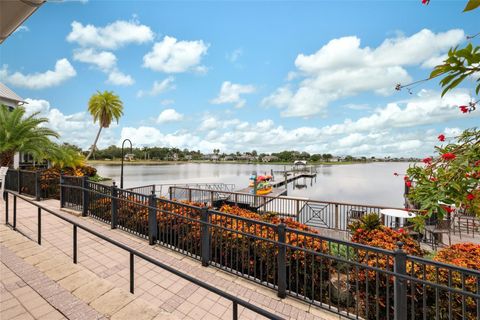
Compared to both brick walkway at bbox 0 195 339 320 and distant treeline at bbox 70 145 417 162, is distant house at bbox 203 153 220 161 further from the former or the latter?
brick walkway at bbox 0 195 339 320

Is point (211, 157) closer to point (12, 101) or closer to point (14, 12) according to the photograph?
point (12, 101)

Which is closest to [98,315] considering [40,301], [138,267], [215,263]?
[40,301]

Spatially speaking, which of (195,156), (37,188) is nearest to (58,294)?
(37,188)

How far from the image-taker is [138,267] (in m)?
4.78

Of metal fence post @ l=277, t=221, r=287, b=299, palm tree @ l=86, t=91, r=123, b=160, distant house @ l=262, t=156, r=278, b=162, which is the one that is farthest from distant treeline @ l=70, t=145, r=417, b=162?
metal fence post @ l=277, t=221, r=287, b=299

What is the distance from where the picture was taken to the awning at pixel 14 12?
98.3 inches

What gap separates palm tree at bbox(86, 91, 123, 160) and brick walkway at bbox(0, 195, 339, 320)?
3574cm

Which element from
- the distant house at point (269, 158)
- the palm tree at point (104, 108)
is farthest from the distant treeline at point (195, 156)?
the palm tree at point (104, 108)

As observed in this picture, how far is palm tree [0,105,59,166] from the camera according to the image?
13.4 m

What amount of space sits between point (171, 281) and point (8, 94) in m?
26.1

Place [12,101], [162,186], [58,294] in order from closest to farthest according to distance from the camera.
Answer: [58,294]
[12,101]
[162,186]

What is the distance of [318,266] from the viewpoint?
4.44 m

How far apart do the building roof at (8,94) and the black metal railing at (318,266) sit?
70.0 feet

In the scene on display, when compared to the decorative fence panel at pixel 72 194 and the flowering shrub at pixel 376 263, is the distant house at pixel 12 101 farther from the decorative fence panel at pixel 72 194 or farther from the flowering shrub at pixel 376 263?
the flowering shrub at pixel 376 263
